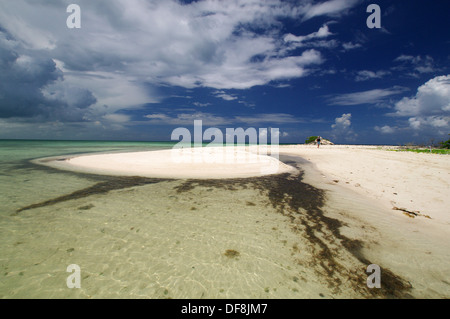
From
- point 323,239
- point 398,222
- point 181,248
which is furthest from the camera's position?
point 398,222

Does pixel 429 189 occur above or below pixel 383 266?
above

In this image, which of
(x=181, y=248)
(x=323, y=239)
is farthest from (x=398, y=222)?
(x=181, y=248)

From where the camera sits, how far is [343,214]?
6543 millimetres

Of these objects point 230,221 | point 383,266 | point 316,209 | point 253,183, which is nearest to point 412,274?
point 383,266

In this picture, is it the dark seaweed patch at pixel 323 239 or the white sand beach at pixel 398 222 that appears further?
the white sand beach at pixel 398 222

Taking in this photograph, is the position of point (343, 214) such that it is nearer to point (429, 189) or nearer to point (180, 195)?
point (429, 189)

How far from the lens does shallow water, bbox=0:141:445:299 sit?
330 centimetres

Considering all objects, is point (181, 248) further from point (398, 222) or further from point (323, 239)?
point (398, 222)

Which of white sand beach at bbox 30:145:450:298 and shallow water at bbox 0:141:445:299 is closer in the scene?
shallow water at bbox 0:141:445:299

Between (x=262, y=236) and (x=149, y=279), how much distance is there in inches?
119

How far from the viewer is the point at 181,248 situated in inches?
175

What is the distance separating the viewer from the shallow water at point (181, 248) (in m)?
3.30

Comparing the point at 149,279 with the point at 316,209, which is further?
the point at 316,209

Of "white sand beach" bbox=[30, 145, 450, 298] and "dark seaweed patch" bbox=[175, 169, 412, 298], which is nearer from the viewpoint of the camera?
"dark seaweed patch" bbox=[175, 169, 412, 298]
